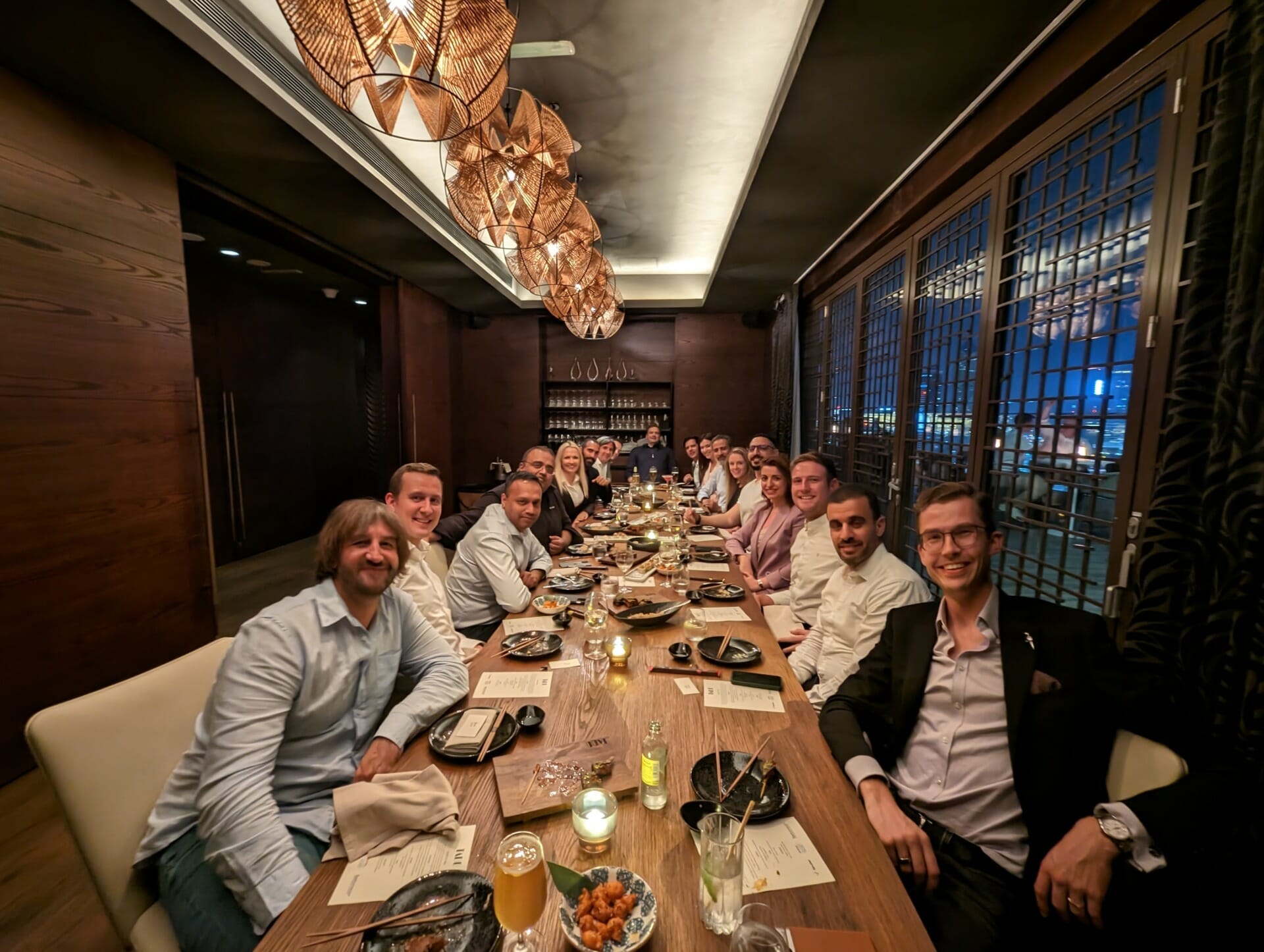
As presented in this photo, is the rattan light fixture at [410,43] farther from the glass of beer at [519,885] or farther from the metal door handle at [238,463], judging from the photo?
the metal door handle at [238,463]

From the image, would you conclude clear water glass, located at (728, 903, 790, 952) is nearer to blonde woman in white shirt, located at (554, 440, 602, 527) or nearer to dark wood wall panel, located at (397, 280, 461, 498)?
blonde woman in white shirt, located at (554, 440, 602, 527)

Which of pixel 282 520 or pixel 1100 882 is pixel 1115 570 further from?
pixel 282 520

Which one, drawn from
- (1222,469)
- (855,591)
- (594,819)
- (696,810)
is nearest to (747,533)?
(855,591)

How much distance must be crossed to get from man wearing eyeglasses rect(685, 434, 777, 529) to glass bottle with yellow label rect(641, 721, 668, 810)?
3.27 m

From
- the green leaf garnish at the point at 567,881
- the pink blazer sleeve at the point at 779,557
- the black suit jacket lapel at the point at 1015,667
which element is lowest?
the pink blazer sleeve at the point at 779,557

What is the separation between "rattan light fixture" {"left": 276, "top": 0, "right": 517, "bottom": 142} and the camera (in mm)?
1308

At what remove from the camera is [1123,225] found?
6.54 ft

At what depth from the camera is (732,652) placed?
1.90m

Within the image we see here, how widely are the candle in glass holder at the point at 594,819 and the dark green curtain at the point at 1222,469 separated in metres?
1.42

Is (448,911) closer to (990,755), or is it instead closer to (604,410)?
(990,755)

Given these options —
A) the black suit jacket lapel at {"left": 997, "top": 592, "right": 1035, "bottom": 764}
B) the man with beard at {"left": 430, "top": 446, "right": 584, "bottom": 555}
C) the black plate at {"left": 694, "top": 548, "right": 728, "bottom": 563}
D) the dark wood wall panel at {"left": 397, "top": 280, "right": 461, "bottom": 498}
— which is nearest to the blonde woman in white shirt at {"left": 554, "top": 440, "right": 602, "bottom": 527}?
the man with beard at {"left": 430, "top": 446, "right": 584, "bottom": 555}

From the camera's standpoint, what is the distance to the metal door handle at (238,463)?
19.8 feet

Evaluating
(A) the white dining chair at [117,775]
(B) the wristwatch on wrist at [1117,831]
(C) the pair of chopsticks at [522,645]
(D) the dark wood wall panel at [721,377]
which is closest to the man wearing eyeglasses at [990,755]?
(B) the wristwatch on wrist at [1117,831]

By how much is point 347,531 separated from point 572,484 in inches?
154
